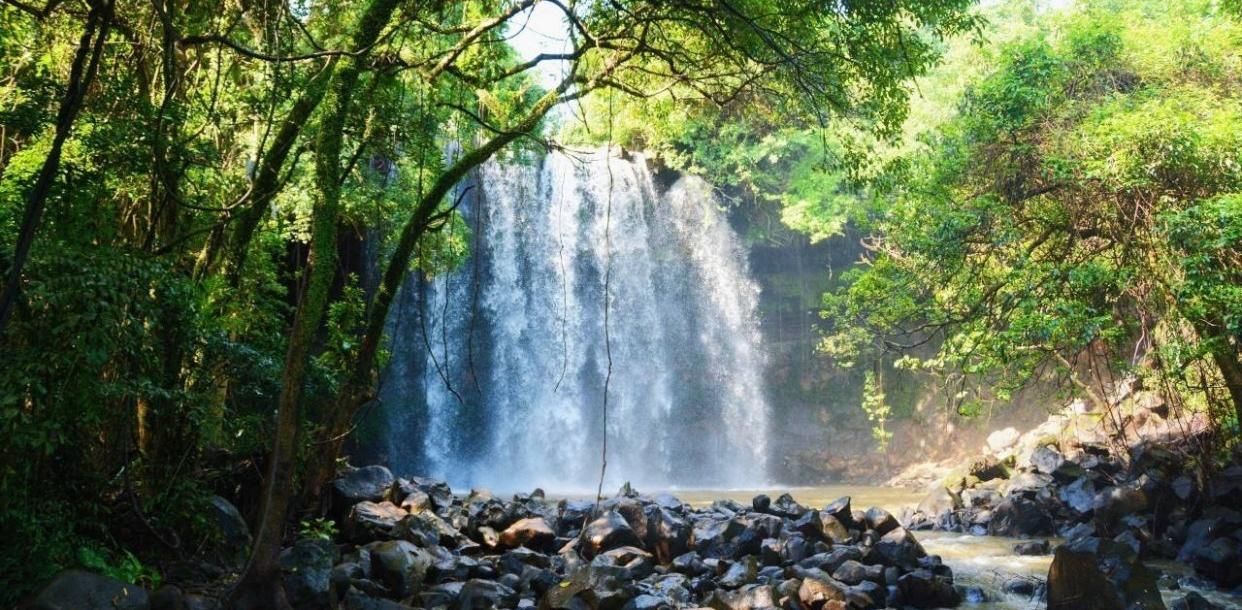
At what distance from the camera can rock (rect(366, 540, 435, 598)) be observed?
23.6 feet

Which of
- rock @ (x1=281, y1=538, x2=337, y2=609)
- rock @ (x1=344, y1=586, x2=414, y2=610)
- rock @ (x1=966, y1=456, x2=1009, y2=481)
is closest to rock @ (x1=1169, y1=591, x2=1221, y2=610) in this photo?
rock @ (x1=344, y1=586, x2=414, y2=610)

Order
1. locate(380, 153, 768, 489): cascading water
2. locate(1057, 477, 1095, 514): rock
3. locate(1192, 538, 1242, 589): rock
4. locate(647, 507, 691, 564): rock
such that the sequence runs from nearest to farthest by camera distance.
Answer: locate(1192, 538, 1242, 589): rock → locate(647, 507, 691, 564): rock → locate(1057, 477, 1095, 514): rock → locate(380, 153, 768, 489): cascading water

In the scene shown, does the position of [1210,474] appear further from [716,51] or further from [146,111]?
[146,111]

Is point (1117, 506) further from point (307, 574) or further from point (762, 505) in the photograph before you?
point (307, 574)

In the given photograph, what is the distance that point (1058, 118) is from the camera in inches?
391

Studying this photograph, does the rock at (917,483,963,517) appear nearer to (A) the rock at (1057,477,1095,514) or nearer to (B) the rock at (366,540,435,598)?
(A) the rock at (1057,477,1095,514)

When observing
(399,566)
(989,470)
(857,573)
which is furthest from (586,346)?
(399,566)

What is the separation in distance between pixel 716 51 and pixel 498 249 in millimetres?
12759

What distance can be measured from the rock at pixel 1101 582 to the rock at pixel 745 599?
6.80ft

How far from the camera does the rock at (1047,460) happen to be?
13.2 m

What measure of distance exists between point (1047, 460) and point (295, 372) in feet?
37.8

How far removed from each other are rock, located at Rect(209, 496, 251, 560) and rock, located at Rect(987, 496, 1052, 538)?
9285 mm

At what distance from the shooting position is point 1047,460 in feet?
44.3

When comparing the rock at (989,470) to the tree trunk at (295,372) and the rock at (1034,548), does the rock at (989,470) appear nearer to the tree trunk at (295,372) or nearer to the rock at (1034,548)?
the rock at (1034,548)
